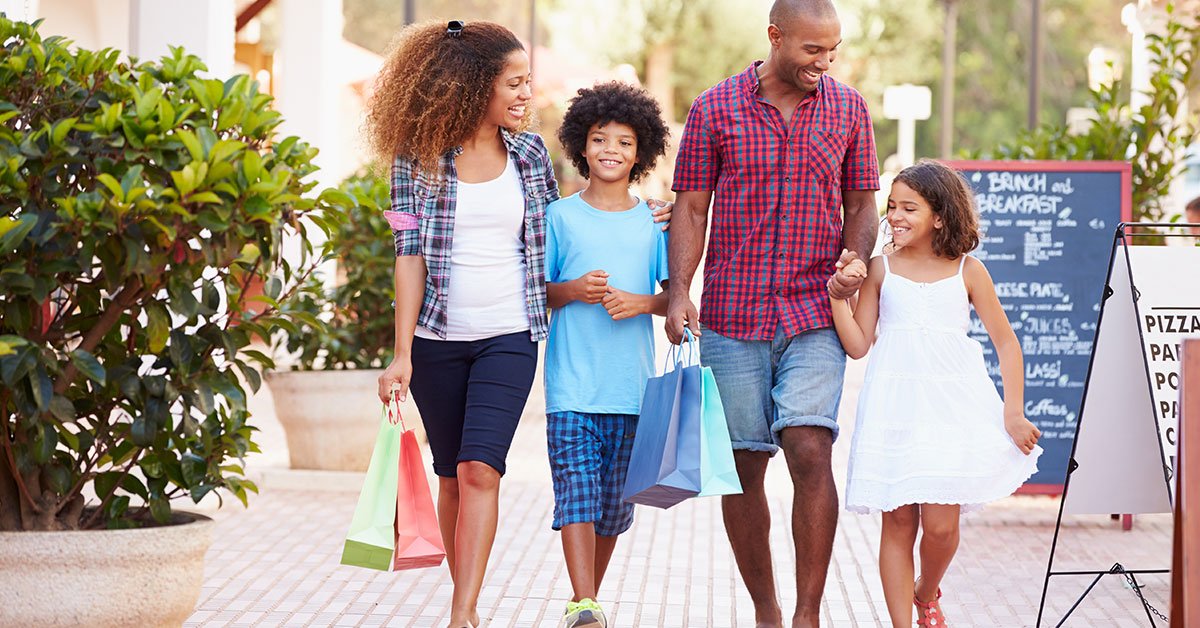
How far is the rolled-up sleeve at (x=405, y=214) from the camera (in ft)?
15.8

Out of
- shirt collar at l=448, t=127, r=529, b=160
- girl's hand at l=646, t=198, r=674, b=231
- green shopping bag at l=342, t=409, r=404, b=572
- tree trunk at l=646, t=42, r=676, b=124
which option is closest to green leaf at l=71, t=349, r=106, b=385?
green shopping bag at l=342, t=409, r=404, b=572

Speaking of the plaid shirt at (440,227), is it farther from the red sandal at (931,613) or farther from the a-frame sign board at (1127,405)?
the a-frame sign board at (1127,405)

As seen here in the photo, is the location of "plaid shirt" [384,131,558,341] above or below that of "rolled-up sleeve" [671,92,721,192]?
below

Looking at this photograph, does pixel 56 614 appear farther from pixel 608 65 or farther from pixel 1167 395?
pixel 608 65

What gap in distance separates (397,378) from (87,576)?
41.7 inches

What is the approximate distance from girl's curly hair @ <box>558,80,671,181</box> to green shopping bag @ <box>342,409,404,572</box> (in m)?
1.09

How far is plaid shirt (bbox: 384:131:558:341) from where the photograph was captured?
4.80 meters

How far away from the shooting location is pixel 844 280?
4648 millimetres

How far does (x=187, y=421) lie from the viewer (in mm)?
4312

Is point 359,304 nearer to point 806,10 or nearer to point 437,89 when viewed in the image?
point 437,89

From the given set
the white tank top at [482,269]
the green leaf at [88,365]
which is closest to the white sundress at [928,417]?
the white tank top at [482,269]

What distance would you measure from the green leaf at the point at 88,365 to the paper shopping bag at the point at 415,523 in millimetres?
980

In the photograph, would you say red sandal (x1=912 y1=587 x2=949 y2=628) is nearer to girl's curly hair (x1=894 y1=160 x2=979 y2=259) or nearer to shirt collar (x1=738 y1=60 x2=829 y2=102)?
girl's curly hair (x1=894 y1=160 x2=979 y2=259)

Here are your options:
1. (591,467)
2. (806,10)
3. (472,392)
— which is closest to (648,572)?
(591,467)
